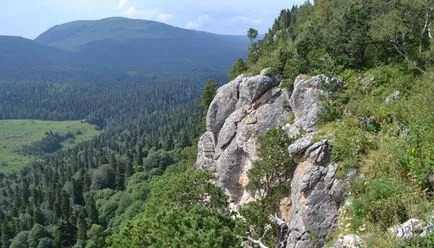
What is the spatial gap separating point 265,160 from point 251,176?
11.0 feet

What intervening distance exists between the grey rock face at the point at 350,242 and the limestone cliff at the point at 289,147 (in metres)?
6.23

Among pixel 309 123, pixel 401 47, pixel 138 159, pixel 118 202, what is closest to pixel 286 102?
pixel 309 123

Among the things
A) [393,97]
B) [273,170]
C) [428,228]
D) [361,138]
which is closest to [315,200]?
[361,138]

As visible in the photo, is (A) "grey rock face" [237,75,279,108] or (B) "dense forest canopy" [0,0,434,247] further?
(A) "grey rock face" [237,75,279,108]

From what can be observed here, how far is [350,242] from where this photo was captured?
68.8 feet

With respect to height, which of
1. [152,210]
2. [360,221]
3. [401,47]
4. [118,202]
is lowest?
[118,202]

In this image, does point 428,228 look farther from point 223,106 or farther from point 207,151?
point 207,151

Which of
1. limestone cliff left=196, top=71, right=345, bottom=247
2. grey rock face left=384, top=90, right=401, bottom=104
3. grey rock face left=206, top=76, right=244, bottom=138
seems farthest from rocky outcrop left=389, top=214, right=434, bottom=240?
grey rock face left=206, top=76, right=244, bottom=138

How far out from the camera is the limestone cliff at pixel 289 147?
2894 centimetres

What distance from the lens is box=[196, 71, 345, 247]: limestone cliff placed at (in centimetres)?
2894

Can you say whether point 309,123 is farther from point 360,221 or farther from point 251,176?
point 360,221

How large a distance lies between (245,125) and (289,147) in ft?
43.4

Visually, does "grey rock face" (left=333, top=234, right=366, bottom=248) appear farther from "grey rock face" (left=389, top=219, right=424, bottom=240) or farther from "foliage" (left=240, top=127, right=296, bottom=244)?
"foliage" (left=240, top=127, right=296, bottom=244)

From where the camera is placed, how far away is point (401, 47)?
136 feet
